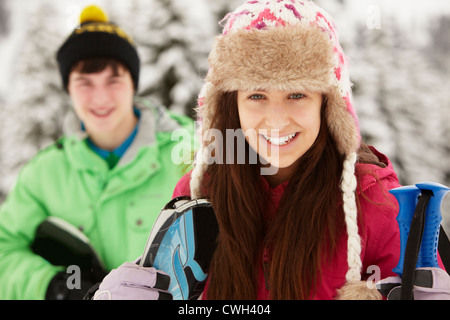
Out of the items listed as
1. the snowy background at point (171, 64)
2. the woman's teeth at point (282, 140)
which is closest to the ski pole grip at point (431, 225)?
the woman's teeth at point (282, 140)

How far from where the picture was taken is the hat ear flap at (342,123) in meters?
1.19

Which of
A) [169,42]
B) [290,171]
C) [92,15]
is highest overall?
[169,42]

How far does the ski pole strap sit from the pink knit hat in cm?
19

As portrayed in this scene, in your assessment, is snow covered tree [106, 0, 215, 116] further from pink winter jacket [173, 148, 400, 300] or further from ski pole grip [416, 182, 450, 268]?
ski pole grip [416, 182, 450, 268]

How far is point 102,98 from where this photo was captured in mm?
2008

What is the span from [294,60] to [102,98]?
121 centimetres

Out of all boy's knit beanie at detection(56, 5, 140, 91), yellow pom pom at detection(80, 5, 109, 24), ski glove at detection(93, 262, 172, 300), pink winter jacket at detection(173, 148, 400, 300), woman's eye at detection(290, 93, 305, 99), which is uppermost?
yellow pom pom at detection(80, 5, 109, 24)

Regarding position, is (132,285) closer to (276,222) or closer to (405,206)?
(276,222)

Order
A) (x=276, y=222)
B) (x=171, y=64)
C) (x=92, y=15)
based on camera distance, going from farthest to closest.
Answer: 1. (x=171, y=64)
2. (x=92, y=15)
3. (x=276, y=222)

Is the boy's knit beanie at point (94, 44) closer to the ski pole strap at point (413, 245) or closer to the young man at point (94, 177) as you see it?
the young man at point (94, 177)

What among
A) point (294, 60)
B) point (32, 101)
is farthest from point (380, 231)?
point (32, 101)

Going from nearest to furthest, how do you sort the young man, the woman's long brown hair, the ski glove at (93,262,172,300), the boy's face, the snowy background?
the ski glove at (93,262,172,300) < the woman's long brown hair < the young man < the boy's face < the snowy background

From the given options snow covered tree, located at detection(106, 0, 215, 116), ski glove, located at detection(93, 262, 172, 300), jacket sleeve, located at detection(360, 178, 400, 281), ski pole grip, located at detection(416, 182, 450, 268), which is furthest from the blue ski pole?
snow covered tree, located at detection(106, 0, 215, 116)

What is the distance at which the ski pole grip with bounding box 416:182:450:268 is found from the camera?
93 cm
